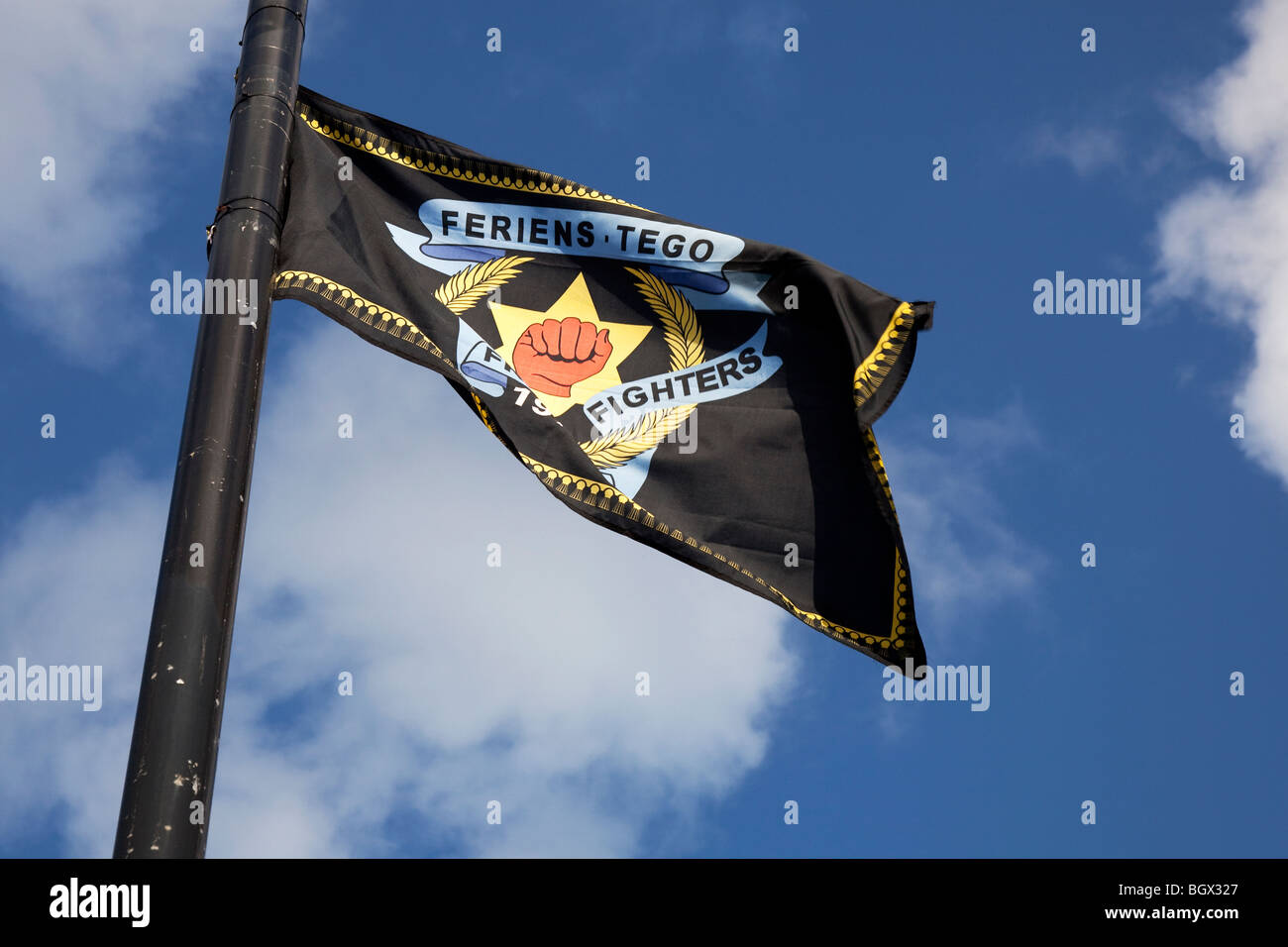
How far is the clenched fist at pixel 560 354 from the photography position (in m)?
9.05

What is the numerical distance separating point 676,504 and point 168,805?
4.14m

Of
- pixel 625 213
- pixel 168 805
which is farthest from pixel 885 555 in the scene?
pixel 168 805

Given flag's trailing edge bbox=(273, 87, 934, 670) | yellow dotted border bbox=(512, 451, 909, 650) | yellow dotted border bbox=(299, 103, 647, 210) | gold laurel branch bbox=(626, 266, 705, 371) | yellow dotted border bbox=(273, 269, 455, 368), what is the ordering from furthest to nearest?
gold laurel branch bbox=(626, 266, 705, 371), yellow dotted border bbox=(299, 103, 647, 210), flag's trailing edge bbox=(273, 87, 934, 670), yellow dotted border bbox=(512, 451, 909, 650), yellow dotted border bbox=(273, 269, 455, 368)

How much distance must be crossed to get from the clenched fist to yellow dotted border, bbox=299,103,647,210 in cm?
84

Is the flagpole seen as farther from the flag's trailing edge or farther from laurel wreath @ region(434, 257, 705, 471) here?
laurel wreath @ region(434, 257, 705, 471)

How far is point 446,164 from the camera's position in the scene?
9.27m

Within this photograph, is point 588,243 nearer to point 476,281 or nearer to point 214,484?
point 476,281

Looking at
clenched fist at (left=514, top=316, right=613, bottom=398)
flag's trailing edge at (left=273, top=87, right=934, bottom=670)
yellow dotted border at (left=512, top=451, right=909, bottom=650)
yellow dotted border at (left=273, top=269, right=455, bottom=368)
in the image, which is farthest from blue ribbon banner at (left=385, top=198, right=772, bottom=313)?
yellow dotted border at (left=512, top=451, right=909, bottom=650)

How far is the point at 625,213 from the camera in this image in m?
9.64

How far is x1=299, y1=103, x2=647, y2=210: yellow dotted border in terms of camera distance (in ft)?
29.3

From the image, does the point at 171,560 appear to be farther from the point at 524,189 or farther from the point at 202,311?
the point at 524,189

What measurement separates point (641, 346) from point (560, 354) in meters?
0.58
